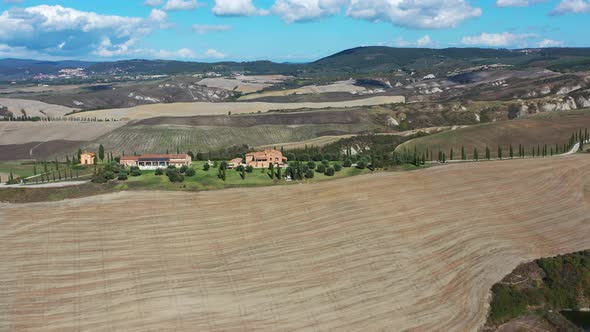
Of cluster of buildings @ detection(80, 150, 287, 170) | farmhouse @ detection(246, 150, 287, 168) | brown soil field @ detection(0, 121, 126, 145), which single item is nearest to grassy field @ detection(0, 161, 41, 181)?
cluster of buildings @ detection(80, 150, 287, 170)

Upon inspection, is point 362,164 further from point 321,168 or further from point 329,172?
point 321,168

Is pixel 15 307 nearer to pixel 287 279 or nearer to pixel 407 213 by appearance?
pixel 287 279

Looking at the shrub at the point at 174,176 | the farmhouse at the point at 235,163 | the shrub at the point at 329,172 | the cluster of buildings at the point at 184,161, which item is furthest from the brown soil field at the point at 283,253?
the cluster of buildings at the point at 184,161

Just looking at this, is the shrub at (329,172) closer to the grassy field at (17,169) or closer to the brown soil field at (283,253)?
the brown soil field at (283,253)

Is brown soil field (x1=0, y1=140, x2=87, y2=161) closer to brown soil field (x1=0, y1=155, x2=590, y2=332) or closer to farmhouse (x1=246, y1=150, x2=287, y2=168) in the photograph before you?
farmhouse (x1=246, y1=150, x2=287, y2=168)

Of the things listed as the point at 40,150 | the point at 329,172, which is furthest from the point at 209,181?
the point at 40,150

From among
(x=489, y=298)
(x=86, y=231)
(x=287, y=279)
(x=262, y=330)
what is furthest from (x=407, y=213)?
(x=86, y=231)
